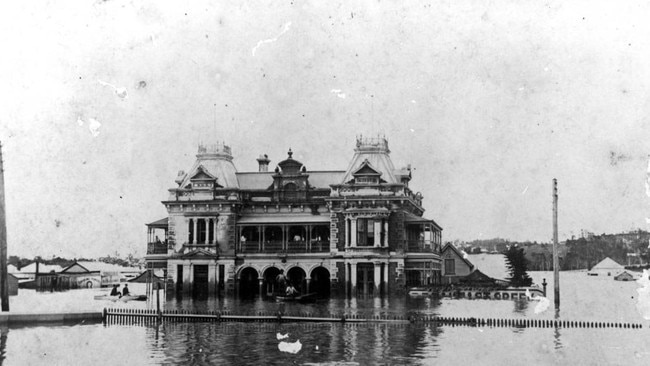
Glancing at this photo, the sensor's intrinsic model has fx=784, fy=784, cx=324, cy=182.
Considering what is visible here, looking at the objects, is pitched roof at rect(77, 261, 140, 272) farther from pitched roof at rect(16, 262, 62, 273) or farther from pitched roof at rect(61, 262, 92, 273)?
pitched roof at rect(61, 262, 92, 273)

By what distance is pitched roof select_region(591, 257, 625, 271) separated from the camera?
247 feet

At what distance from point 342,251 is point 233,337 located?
2381cm

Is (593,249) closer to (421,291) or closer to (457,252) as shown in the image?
(457,252)

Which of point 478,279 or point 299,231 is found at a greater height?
point 299,231

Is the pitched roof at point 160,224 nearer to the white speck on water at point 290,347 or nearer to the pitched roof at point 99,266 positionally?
the white speck on water at point 290,347

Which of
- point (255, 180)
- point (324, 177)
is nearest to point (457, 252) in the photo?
point (324, 177)

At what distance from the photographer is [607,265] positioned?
76.8m

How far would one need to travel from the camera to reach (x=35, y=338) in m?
29.3

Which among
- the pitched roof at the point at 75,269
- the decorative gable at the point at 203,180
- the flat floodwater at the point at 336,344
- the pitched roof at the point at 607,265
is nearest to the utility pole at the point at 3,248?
the flat floodwater at the point at 336,344

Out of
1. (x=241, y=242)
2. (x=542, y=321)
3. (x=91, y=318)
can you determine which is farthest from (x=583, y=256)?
(x=91, y=318)

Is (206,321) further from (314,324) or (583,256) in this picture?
(583,256)

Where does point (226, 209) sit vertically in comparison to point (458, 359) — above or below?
above

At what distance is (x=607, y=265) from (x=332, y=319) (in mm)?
51248

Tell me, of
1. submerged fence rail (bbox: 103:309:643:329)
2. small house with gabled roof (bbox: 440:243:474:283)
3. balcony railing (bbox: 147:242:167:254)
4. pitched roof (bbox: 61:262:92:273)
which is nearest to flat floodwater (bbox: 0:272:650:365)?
Answer: submerged fence rail (bbox: 103:309:643:329)
